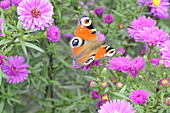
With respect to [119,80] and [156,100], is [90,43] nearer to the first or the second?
[119,80]

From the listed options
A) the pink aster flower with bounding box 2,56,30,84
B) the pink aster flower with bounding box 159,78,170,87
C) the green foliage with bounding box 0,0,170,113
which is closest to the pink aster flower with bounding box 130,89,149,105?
the green foliage with bounding box 0,0,170,113

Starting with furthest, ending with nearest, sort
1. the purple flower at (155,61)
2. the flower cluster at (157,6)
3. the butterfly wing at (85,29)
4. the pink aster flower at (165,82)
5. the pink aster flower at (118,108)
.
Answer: the flower cluster at (157,6)
the purple flower at (155,61)
the butterfly wing at (85,29)
the pink aster flower at (165,82)
the pink aster flower at (118,108)

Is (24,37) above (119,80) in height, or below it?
above

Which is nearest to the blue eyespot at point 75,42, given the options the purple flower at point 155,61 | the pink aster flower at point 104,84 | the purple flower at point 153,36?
the pink aster flower at point 104,84

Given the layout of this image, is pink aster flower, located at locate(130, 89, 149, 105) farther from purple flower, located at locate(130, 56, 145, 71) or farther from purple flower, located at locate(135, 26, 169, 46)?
purple flower, located at locate(135, 26, 169, 46)

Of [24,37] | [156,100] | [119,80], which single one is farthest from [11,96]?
[156,100]

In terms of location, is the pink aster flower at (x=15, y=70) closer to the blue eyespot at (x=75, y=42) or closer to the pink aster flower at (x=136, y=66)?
the blue eyespot at (x=75, y=42)
